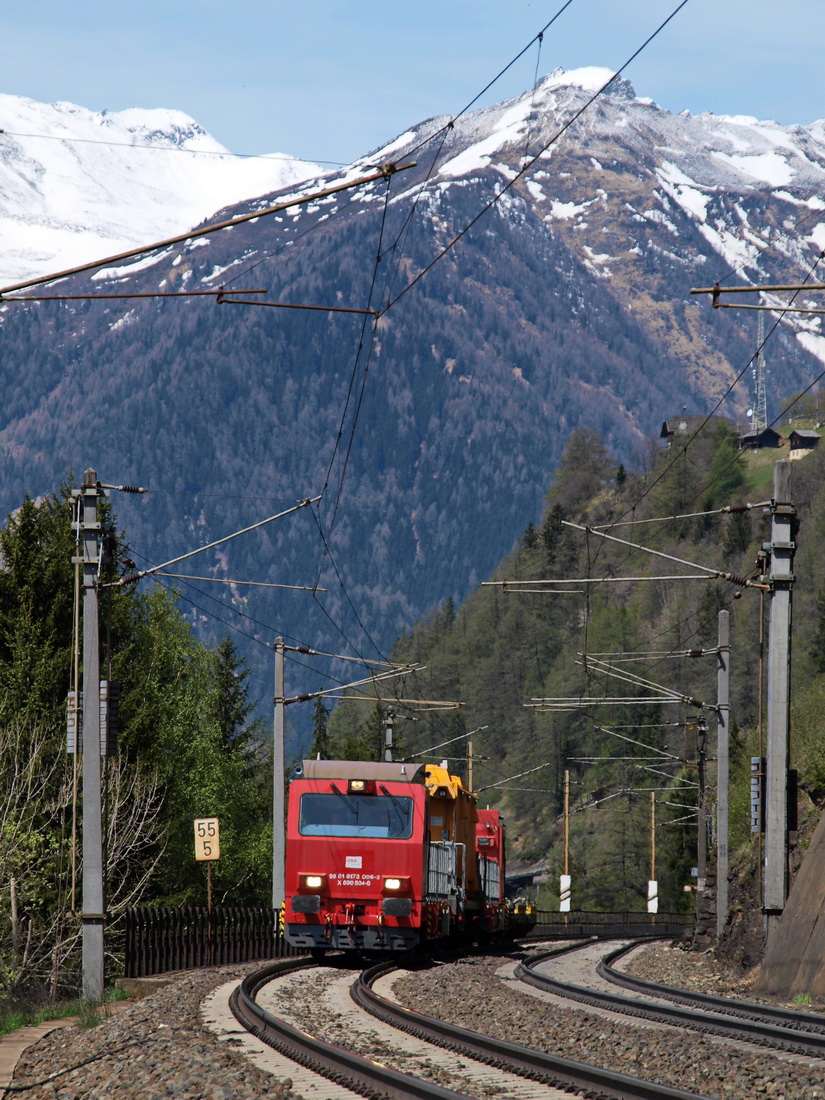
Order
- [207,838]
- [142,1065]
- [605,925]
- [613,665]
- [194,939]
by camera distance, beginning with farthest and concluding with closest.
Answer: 1. [613,665]
2. [605,925]
3. [194,939]
4. [207,838]
5. [142,1065]

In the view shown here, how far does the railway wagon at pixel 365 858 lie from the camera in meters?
25.4

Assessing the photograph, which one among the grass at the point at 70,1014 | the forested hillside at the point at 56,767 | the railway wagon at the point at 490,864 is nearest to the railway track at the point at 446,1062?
the grass at the point at 70,1014

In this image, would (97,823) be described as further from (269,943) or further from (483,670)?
(483,670)

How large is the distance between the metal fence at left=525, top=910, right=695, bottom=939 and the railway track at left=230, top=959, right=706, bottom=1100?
33713 millimetres

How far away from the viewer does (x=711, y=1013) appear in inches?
748

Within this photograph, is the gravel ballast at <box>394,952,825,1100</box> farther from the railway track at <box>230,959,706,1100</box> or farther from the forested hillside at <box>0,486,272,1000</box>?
the forested hillside at <box>0,486,272,1000</box>

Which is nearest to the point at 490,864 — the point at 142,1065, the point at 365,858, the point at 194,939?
the point at 194,939

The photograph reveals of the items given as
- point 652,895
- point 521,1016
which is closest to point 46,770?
point 521,1016

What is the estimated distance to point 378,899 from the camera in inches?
1001

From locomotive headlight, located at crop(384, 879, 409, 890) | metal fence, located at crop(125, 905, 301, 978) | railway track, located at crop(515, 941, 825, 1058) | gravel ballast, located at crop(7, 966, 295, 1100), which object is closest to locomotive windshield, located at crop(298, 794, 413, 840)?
locomotive headlight, located at crop(384, 879, 409, 890)

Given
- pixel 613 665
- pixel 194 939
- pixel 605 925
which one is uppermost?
pixel 613 665

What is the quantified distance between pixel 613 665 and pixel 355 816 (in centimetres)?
7844

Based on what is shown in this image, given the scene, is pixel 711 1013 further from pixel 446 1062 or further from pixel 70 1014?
pixel 70 1014

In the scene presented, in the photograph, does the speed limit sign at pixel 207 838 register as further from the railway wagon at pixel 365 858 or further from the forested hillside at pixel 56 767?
the forested hillside at pixel 56 767
